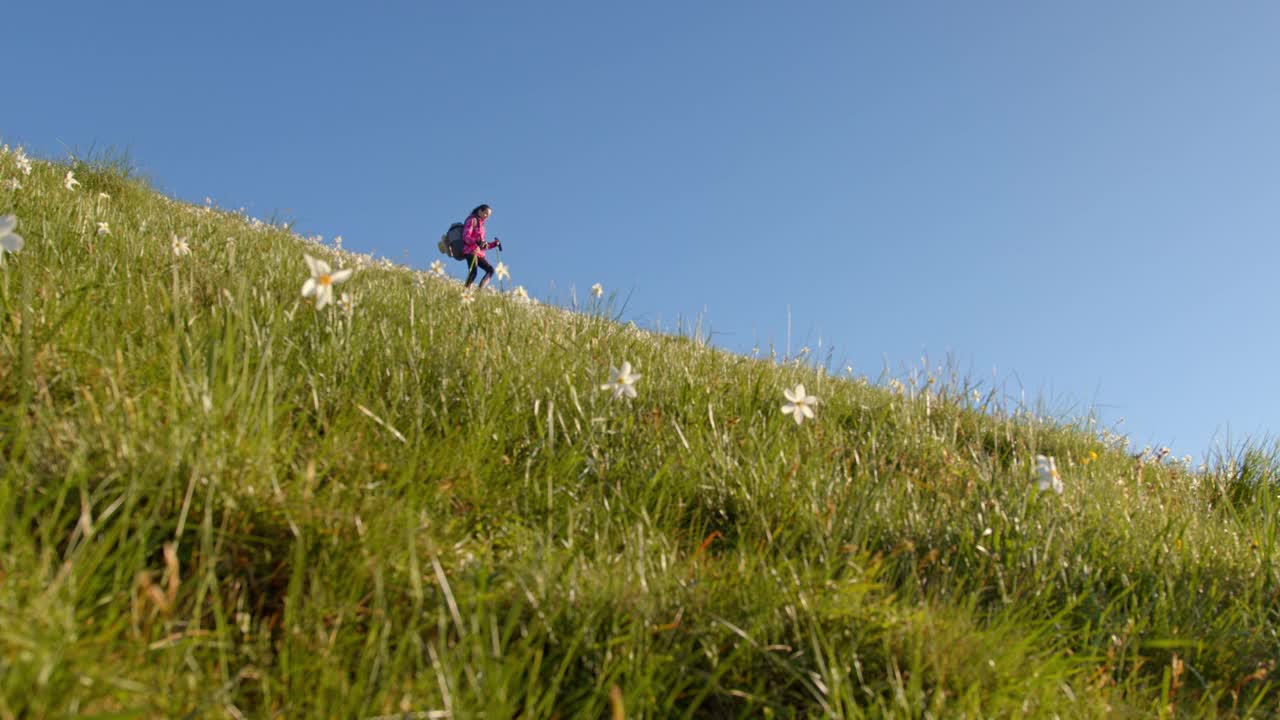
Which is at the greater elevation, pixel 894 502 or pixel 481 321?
pixel 481 321

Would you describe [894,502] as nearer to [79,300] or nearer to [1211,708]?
[1211,708]

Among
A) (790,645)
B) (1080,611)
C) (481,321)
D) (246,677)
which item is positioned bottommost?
(246,677)

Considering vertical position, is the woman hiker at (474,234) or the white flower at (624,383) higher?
the woman hiker at (474,234)

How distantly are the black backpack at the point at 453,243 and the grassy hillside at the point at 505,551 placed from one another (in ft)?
40.8

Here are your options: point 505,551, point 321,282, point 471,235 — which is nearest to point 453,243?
point 471,235

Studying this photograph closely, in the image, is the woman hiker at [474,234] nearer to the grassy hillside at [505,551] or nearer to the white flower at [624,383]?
the grassy hillside at [505,551]

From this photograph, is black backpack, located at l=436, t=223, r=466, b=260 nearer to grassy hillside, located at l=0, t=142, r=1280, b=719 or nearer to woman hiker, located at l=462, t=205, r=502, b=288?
woman hiker, located at l=462, t=205, r=502, b=288

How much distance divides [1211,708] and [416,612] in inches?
93.0

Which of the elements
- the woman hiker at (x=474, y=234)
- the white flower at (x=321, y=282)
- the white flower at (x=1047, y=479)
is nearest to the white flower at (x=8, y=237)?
the white flower at (x=321, y=282)

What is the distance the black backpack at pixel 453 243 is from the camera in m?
16.0

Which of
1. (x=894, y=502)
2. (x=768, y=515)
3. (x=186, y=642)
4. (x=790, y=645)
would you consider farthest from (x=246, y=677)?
(x=894, y=502)

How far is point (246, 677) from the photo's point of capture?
62.8 inches

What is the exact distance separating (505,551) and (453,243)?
14724 millimetres

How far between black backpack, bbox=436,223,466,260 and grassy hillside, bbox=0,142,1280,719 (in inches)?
490
